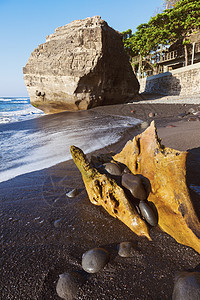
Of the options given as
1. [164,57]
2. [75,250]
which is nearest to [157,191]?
[75,250]

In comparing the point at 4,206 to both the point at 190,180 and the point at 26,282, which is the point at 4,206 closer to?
the point at 26,282

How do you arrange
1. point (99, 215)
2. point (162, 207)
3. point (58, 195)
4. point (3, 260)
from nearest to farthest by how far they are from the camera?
point (3, 260) → point (162, 207) → point (99, 215) → point (58, 195)

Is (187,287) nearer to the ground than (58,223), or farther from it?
farther from it

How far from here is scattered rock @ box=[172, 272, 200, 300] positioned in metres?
0.76

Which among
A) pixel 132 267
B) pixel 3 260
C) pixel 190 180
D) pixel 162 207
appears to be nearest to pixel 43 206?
pixel 3 260

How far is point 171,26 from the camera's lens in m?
21.5

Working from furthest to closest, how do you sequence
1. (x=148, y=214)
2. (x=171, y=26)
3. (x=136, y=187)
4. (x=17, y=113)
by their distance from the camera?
(x=171, y=26) → (x=17, y=113) → (x=136, y=187) → (x=148, y=214)

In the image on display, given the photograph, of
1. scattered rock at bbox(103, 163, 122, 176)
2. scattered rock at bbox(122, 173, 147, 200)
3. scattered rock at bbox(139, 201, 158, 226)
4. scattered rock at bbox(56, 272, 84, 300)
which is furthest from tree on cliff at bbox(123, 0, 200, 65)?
scattered rock at bbox(56, 272, 84, 300)

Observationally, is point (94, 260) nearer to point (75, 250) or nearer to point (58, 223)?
point (75, 250)

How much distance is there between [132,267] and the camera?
1.01 m

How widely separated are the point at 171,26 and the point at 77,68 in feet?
65.7

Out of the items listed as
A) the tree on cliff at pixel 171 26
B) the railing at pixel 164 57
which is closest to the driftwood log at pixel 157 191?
the tree on cliff at pixel 171 26

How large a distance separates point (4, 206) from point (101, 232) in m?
1.17

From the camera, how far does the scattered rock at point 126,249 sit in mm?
1096
